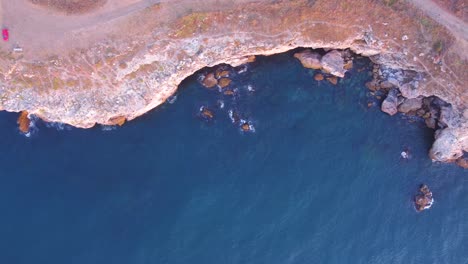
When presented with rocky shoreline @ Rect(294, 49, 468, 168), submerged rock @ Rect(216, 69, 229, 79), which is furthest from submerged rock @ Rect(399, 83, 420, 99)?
submerged rock @ Rect(216, 69, 229, 79)

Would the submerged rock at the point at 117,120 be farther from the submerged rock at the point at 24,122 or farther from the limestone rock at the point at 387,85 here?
the limestone rock at the point at 387,85

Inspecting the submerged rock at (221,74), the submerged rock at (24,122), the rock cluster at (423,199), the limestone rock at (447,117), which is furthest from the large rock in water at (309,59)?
the submerged rock at (24,122)

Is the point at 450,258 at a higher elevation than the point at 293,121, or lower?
lower

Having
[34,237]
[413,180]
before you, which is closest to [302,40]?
[413,180]

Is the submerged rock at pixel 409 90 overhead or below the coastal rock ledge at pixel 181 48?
below

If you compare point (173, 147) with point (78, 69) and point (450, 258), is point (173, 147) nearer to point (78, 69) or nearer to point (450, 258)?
point (78, 69)

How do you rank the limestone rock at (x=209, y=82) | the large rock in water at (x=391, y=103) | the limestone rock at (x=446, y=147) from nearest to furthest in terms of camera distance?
the limestone rock at (x=446, y=147)
the limestone rock at (x=209, y=82)
the large rock in water at (x=391, y=103)

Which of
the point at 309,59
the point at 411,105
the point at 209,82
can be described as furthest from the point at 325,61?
the point at 209,82
